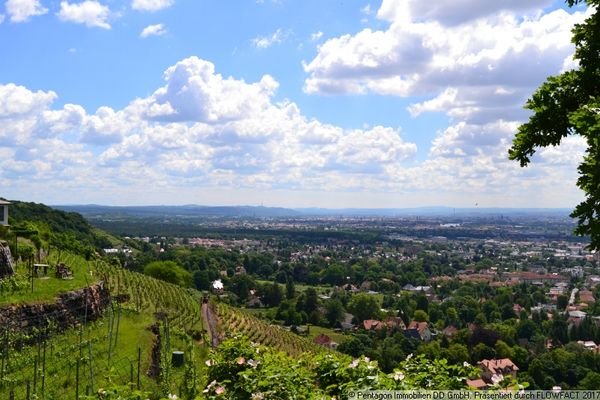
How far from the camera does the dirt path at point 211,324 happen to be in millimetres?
26109

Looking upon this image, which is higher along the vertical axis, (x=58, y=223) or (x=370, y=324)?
(x=58, y=223)

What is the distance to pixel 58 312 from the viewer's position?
2003 cm

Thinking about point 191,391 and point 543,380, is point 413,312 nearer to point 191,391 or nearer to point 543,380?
point 543,380

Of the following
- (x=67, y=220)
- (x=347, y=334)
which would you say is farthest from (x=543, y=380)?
A: (x=67, y=220)

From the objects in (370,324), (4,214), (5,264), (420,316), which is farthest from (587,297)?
(5,264)

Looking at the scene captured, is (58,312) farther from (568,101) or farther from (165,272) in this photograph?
(165,272)

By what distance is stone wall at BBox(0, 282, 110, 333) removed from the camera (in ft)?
60.0

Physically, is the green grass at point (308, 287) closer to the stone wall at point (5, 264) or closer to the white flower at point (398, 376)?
the stone wall at point (5, 264)

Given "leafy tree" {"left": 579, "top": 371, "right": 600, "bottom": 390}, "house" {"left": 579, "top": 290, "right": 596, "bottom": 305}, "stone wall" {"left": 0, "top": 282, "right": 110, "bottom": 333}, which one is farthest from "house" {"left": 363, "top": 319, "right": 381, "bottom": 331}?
"stone wall" {"left": 0, "top": 282, "right": 110, "bottom": 333}

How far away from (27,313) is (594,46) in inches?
734

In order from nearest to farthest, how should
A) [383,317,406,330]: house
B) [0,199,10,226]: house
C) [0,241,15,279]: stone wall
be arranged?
1. [0,241,15,279]: stone wall
2. [0,199,10,226]: house
3. [383,317,406,330]: house

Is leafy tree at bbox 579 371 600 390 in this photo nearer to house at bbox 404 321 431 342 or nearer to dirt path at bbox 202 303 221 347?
dirt path at bbox 202 303 221 347

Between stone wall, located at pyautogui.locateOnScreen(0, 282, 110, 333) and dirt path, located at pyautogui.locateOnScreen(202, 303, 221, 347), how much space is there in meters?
5.22

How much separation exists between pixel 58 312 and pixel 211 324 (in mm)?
11575
